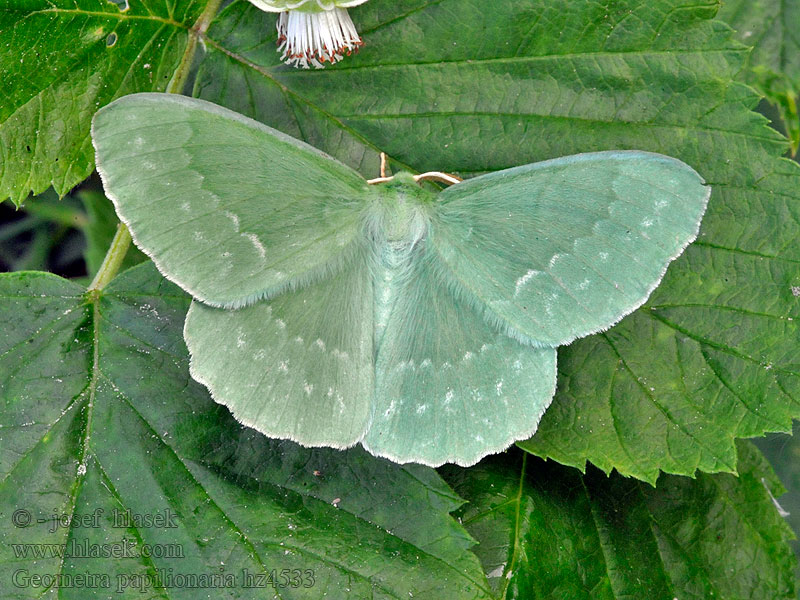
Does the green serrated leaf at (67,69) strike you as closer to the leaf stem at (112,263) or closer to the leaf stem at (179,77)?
the leaf stem at (179,77)

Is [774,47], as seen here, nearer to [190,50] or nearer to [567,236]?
[567,236]

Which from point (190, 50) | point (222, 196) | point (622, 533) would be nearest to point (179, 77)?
point (190, 50)

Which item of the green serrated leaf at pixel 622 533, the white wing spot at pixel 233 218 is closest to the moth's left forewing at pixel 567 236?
the white wing spot at pixel 233 218

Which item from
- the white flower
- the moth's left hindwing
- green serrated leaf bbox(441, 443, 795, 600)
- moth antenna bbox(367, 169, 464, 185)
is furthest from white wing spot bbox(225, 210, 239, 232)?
green serrated leaf bbox(441, 443, 795, 600)

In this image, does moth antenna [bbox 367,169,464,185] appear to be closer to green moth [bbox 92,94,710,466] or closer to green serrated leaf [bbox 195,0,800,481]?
green moth [bbox 92,94,710,466]

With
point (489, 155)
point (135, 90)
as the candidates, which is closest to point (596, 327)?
point (489, 155)

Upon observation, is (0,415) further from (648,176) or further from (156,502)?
(648,176)
